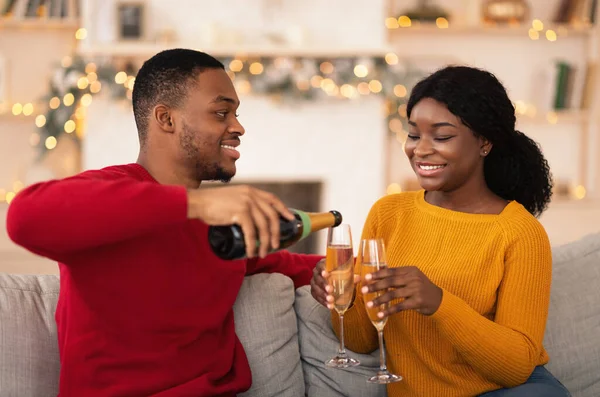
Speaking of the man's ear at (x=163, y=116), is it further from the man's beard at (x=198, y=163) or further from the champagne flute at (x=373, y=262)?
the champagne flute at (x=373, y=262)

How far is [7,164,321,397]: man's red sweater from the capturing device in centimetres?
141

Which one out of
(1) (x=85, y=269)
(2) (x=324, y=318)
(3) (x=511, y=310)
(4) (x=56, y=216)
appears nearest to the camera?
(4) (x=56, y=216)

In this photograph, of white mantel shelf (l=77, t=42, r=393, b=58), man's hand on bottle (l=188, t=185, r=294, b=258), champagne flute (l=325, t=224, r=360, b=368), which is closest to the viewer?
man's hand on bottle (l=188, t=185, r=294, b=258)

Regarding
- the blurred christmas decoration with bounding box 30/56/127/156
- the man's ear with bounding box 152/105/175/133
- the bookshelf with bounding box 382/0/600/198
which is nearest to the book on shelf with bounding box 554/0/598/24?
the bookshelf with bounding box 382/0/600/198

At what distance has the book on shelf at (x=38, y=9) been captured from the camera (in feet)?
15.4

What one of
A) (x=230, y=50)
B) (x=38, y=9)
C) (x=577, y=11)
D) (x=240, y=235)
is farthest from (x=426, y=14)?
(x=240, y=235)

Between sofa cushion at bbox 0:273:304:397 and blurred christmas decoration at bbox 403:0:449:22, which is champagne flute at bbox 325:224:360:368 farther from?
blurred christmas decoration at bbox 403:0:449:22

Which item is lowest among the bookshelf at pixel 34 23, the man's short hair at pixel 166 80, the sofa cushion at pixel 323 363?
the sofa cushion at pixel 323 363

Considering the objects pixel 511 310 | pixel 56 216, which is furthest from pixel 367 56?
pixel 56 216

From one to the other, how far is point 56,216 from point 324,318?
0.94 m

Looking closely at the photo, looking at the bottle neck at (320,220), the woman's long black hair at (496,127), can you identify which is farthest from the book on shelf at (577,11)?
the bottle neck at (320,220)

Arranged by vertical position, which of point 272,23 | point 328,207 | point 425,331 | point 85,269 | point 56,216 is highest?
point 272,23

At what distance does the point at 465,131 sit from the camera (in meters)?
1.90

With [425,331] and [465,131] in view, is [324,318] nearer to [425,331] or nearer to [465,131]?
[425,331]
